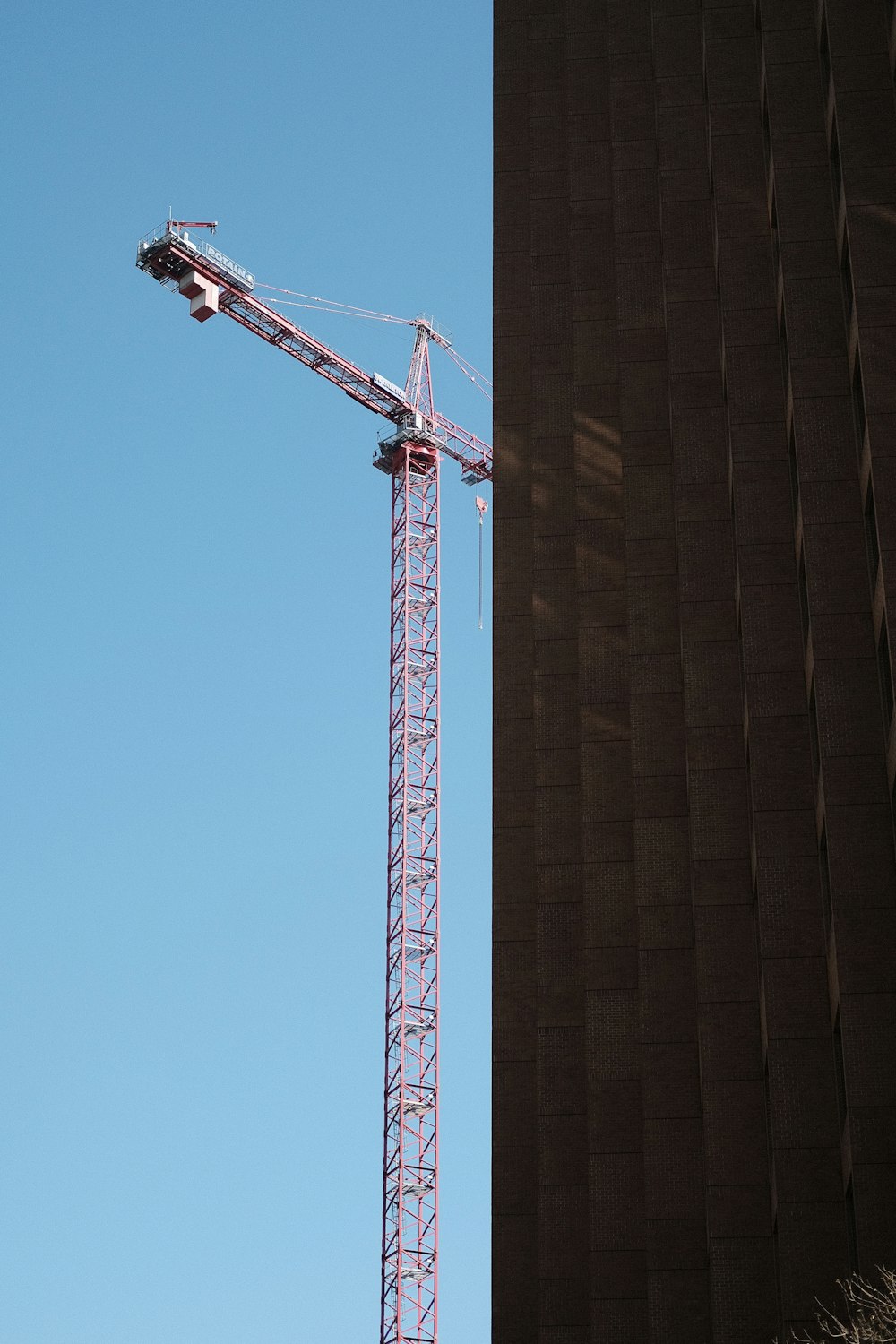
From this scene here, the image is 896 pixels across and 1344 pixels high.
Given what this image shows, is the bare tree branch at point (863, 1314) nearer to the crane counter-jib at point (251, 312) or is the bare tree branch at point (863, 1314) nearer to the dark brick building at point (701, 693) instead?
the dark brick building at point (701, 693)

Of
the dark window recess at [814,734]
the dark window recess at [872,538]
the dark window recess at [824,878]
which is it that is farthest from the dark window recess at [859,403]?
the dark window recess at [824,878]

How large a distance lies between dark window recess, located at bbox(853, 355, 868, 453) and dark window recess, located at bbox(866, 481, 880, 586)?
61.9 inches

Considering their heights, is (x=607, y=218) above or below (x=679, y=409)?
above

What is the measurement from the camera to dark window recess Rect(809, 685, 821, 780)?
52.8m

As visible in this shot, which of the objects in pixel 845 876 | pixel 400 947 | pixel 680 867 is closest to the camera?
pixel 845 876

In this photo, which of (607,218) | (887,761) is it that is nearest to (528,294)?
(607,218)

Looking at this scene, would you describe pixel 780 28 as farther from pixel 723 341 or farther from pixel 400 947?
pixel 400 947

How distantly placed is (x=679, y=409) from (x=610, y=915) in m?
16.6

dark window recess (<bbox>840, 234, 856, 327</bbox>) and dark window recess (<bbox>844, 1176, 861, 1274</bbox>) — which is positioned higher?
dark window recess (<bbox>840, 234, 856, 327</bbox>)

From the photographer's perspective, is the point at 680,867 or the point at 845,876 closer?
the point at 845,876

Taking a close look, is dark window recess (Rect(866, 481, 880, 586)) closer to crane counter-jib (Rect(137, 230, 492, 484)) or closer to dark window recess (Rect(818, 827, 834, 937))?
dark window recess (Rect(818, 827, 834, 937))

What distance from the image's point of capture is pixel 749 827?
56.4 meters

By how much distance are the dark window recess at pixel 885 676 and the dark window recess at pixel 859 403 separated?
5.33 meters

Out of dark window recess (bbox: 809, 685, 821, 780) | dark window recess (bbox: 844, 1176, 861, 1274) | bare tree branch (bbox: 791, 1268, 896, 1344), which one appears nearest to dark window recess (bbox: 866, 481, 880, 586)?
dark window recess (bbox: 809, 685, 821, 780)
